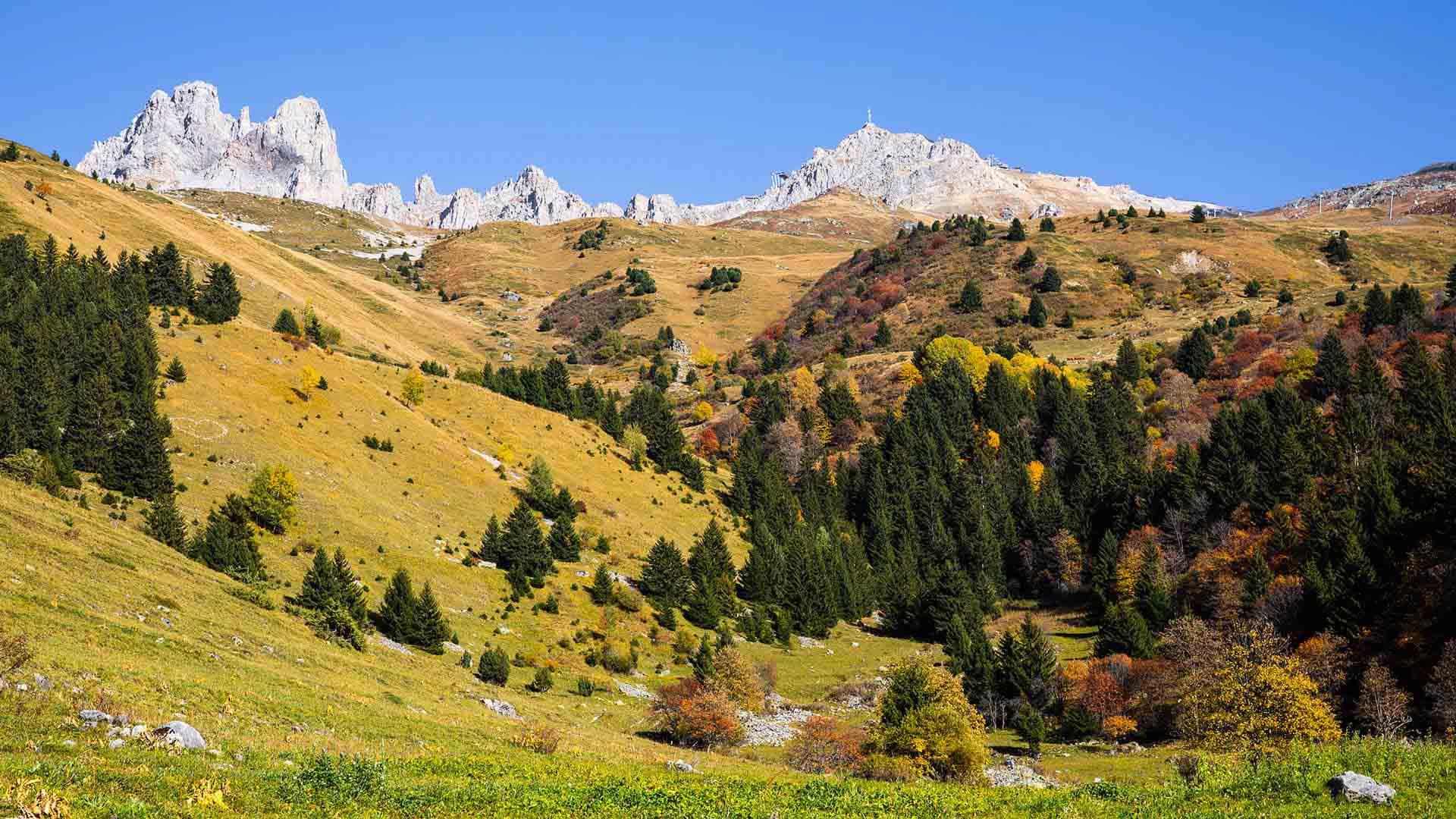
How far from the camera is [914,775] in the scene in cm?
4384

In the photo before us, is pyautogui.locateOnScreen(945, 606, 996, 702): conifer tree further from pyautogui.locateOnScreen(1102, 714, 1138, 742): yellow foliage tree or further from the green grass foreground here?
the green grass foreground

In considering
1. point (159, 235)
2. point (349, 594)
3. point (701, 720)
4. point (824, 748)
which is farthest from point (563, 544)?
point (159, 235)

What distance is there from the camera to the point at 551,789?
2466cm

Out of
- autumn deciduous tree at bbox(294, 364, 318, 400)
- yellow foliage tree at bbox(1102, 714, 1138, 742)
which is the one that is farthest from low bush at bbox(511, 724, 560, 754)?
autumn deciduous tree at bbox(294, 364, 318, 400)

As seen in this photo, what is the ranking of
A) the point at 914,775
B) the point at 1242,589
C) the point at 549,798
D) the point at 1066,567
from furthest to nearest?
1. the point at 1066,567
2. the point at 1242,589
3. the point at 914,775
4. the point at 549,798

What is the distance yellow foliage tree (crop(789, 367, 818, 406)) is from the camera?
189375 mm

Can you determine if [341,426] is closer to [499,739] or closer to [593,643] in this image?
[593,643]

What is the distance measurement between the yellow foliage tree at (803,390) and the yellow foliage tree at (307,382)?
9855 cm

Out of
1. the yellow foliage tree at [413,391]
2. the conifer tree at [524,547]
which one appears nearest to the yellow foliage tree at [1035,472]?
the conifer tree at [524,547]

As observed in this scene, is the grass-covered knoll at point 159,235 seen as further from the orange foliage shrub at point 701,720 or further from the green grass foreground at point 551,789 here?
the green grass foreground at point 551,789

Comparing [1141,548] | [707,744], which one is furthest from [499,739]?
[1141,548]

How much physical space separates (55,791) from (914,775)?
114 feet

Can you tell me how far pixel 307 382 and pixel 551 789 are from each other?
307ft

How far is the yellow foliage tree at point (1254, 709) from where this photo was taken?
2189 inches
